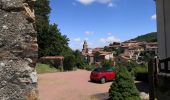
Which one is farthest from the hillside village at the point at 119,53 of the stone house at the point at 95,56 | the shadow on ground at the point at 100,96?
the shadow on ground at the point at 100,96

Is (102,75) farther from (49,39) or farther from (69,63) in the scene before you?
(49,39)

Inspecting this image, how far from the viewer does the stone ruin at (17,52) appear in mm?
2881

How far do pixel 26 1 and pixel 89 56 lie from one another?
119 m

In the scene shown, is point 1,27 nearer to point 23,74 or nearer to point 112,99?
point 23,74

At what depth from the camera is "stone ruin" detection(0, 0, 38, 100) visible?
2881mm

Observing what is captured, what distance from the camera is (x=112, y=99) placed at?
1908 centimetres

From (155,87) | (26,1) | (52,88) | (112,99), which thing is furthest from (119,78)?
(26,1)

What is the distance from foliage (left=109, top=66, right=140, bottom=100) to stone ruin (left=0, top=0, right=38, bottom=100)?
1590 cm

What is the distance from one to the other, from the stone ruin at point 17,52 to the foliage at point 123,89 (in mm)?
15903

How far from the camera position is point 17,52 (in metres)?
2.95

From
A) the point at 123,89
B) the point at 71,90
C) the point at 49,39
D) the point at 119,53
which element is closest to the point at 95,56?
the point at 119,53

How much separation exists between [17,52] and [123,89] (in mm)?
16401

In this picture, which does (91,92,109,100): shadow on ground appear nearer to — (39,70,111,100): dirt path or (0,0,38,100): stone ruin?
(39,70,111,100): dirt path

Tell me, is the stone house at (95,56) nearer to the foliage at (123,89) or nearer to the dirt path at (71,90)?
the dirt path at (71,90)
